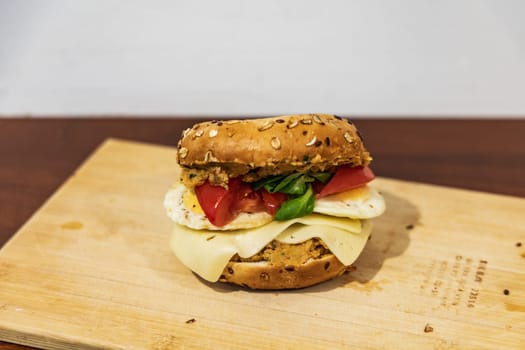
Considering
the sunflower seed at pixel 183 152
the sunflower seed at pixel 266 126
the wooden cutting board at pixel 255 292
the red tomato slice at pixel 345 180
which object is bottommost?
the wooden cutting board at pixel 255 292

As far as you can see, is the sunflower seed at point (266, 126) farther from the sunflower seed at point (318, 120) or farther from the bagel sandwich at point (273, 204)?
the sunflower seed at point (318, 120)

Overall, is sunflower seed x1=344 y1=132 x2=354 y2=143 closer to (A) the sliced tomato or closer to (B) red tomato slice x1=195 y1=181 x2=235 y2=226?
(A) the sliced tomato

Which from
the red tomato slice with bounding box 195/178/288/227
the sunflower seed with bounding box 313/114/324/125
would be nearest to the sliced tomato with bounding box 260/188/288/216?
the red tomato slice with bounding box 195/178/288/227
